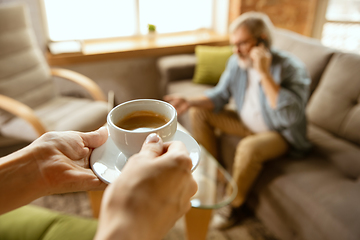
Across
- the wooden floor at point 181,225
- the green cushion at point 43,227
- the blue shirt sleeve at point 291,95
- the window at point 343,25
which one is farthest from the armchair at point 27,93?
the window at point 343,25

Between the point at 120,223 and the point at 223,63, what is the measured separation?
7.26 ft

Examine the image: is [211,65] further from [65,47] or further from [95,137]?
[95,137]

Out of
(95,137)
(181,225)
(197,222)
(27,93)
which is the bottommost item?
(181,225)

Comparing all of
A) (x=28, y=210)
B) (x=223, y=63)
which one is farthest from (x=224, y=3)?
(x=28, y=210)

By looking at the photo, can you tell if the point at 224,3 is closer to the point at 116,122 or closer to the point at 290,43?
the point at 290,43

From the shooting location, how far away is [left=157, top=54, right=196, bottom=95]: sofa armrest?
8.07ft

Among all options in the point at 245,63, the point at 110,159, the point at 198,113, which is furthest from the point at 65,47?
the point at 110,159

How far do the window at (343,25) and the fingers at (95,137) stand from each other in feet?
10.2

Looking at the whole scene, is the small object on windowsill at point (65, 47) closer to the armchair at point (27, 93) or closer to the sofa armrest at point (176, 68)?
the armchair at point (27, 93)

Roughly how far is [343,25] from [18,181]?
332cm

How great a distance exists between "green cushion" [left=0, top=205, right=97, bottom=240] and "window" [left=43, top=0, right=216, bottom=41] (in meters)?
2.10

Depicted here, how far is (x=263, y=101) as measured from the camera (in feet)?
4.99

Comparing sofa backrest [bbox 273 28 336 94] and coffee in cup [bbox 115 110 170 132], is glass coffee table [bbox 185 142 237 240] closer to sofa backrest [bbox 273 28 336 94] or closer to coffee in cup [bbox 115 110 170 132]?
coffee in cup [bbox 115 110 170 132]

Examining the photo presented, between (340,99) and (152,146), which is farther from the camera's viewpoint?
(340,99)
